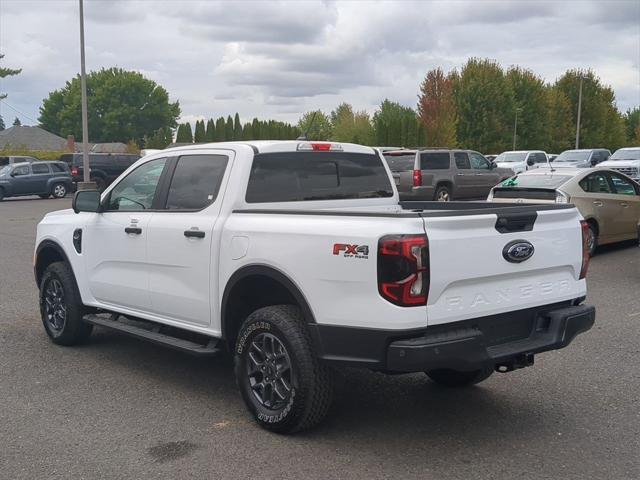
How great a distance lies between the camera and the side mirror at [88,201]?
602 centimetres

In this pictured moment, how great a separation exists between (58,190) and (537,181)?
983 inches

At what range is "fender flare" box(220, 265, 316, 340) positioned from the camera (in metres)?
4.18

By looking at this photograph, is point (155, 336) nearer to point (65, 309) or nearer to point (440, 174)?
point (65, 309)

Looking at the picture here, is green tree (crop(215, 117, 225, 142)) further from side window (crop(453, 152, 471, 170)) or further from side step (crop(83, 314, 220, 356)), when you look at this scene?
side step (crop(83, 314, 220, 356))

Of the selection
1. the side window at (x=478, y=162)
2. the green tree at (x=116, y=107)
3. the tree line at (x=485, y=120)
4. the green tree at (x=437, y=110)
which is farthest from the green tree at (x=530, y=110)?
the green tree at (x=116, y=107)

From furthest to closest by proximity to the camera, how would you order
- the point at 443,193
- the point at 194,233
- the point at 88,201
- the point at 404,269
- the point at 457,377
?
the point at 443,193, the point at 88,201, the point at 457,377, the point at 194,233, the point at 404,269

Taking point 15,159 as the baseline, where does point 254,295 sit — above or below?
below

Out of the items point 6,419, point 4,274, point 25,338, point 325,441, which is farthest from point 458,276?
point 4,274

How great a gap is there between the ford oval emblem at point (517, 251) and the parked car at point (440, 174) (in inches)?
615

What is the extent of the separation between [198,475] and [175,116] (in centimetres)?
11194

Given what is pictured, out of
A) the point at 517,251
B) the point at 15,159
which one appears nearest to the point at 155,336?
the point at 517,251

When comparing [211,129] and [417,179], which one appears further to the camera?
[211,129]

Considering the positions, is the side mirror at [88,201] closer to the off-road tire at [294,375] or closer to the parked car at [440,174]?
the off-road tire at [294,375]

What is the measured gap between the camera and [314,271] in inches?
162
